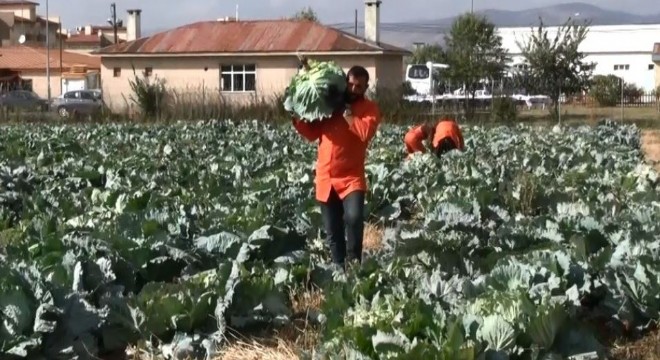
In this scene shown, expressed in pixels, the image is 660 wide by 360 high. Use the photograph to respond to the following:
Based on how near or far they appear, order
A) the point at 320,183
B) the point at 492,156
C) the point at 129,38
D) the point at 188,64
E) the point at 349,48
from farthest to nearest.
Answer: the point at 129,38, the point at 188,64, the point at 349,48, the point at 492,156, the point at 320,183

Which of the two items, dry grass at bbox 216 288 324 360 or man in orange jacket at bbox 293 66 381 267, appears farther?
man in orange jacket at bbox 293 66 381 267

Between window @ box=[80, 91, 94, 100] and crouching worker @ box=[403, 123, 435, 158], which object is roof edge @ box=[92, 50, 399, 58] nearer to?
window @ box=[80, 91, 94, 100]

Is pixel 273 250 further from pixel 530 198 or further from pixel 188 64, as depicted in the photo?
pixel 188 64

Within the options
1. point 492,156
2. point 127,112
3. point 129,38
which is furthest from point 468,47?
point 492,156

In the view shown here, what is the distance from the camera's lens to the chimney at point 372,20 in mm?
53312

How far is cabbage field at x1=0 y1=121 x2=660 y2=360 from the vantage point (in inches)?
232

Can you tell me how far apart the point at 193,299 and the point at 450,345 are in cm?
197

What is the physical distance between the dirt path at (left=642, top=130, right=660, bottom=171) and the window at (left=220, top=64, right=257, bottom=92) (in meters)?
22.0

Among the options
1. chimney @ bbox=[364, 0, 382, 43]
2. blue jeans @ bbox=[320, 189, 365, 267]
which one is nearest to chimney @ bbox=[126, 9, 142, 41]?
chimney @ bbox=[364, 0, 382, 43]

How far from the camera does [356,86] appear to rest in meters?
8.37

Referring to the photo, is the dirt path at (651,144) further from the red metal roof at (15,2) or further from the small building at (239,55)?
the red metal roof at (15,2)

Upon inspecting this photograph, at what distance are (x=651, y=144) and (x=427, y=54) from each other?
207 ft

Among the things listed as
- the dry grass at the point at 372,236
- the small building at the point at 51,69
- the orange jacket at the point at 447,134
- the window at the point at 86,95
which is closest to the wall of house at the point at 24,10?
the small building at the point at 51,69

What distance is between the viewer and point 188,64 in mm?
53969
